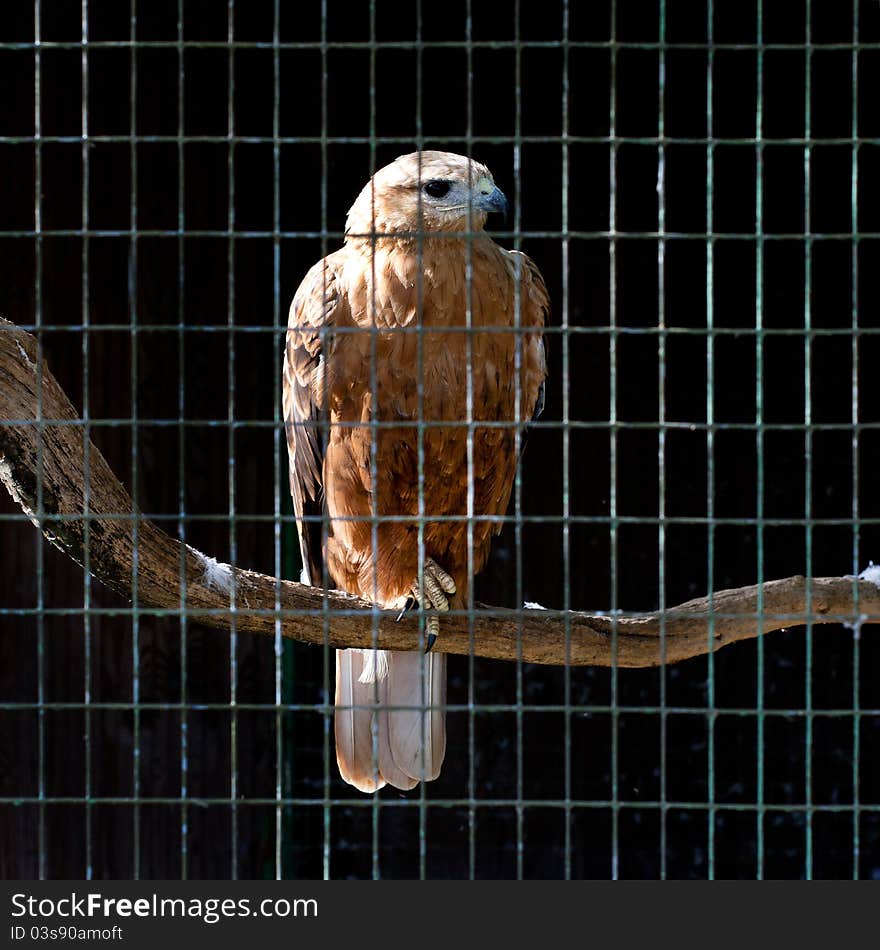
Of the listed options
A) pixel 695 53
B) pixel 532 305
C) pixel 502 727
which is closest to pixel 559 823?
pixel 502 727

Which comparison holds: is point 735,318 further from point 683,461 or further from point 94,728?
point 94,728

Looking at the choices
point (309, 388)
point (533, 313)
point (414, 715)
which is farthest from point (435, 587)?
point (533, 313)

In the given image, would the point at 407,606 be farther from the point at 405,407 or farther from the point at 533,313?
the point at 533,313

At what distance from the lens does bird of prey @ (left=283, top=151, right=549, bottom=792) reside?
9.29 feet

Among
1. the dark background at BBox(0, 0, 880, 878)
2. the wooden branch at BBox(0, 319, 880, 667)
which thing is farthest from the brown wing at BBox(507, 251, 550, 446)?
the wooden branch at BBox(0, 319, 880, 667)

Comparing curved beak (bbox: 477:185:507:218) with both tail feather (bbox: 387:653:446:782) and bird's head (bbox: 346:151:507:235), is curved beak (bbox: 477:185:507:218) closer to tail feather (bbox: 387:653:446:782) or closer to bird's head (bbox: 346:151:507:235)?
bird's head (bbox: 346:151:507:235)

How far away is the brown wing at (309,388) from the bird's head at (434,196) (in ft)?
0.60

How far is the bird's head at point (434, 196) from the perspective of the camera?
279 centimetres

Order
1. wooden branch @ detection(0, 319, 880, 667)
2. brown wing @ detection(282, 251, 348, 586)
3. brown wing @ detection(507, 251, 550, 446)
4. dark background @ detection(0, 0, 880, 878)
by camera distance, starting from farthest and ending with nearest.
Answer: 1. dark background @ detection(0, 0, 880, 878)
2. brown wing @ detection(507, 251, 550, 446)
3. brown wing @ detection(282, 251, 348, 586)
4. wooden branch @ detection(0, 319, 880, 667)

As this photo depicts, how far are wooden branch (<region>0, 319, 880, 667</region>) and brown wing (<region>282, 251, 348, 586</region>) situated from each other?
32 cm

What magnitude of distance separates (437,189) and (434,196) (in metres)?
0.02

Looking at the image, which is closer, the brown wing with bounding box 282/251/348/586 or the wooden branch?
the wooden branch

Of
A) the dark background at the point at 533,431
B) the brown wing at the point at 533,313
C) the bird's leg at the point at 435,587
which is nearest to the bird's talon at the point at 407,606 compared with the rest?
the bird's leg at the point at 435,587

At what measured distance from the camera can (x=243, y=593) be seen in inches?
101
